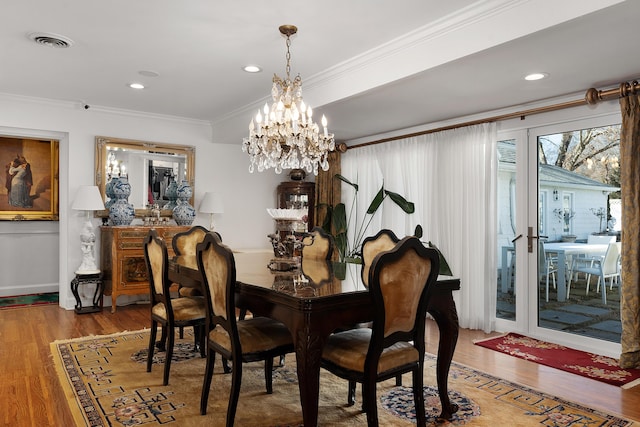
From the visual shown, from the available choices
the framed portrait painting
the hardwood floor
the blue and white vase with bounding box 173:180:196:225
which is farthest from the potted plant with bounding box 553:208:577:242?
the framed portrait painting

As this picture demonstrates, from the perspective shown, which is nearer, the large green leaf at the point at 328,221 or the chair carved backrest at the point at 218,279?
the chair carved backrest at the point at 218,279

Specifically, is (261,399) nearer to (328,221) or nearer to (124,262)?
(124,262)

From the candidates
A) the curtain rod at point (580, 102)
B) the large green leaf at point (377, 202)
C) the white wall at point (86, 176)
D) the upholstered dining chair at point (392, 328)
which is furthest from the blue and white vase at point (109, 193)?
the upholstered dining chair at point (392, 328)

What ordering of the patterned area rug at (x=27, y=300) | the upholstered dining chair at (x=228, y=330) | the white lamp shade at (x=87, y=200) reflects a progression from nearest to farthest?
the upholstered dining chair at (x=228, y=330) → the white lamp shade at (x=87, y=200) → the patterned area rug at (x=27, y=300)

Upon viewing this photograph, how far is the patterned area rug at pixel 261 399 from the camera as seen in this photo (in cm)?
259

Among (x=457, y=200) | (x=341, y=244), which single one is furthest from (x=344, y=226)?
(x=457, y=200)

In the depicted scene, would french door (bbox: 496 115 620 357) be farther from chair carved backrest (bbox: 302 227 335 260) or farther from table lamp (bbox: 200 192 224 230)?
table lamp (bbox: 200 192 224 230)

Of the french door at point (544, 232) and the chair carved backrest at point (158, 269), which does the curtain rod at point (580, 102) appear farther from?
the chair carved backrest at point (158, 269)

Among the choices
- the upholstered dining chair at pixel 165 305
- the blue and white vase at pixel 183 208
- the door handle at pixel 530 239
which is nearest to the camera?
the upholstered dining chair at pixel 165 305

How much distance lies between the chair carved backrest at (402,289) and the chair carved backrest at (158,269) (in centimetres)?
160

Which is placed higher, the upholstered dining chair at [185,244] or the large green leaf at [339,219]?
the large green leaf at [339,219]

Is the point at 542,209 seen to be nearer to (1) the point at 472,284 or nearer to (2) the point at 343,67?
(1) the point at 472,284

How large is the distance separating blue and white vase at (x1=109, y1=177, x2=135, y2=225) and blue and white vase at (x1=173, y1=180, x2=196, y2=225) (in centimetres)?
56

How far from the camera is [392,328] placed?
2.28m
